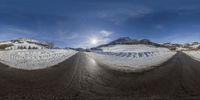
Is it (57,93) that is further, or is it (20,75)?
(20,75)

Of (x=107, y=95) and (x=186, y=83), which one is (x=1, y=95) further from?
(x=186, y=83)

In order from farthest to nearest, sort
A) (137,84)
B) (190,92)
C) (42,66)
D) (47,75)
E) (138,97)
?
(42,66), (47,75), (137,84), (190,92), (138,97)

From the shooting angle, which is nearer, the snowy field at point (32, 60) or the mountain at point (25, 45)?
the snowy field at point (32, 60)

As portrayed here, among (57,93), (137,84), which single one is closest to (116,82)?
(137,84)

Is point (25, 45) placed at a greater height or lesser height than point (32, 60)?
greater

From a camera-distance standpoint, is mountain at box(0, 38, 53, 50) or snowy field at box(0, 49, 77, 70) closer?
snowy field at box(0, 49, 77, 70)

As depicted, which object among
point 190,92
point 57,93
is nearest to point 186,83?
point 190,92

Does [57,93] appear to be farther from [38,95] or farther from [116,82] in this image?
[116,82]

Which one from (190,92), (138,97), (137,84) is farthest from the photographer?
(137,84)

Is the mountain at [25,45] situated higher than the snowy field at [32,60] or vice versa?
the mountain at [25,45]

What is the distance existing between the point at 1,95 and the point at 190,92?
8.71 meters

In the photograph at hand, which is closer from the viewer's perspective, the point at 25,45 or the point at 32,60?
the point at 32,60

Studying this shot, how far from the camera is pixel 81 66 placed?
22609 millimetres

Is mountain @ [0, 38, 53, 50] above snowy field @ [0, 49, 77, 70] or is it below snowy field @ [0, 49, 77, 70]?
above
